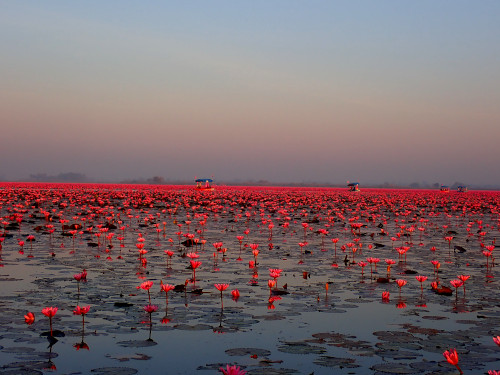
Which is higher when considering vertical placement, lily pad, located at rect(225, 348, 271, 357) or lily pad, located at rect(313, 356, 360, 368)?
lily pad, located at rect(225, 348, 271, 357)

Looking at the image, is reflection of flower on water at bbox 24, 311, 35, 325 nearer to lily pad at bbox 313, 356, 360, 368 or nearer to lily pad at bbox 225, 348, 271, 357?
lily pad at bbox 225, 348, 271, 357

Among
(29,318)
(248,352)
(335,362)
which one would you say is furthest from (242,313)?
(29,318)

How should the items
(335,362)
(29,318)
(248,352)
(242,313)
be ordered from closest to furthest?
(335,362), (248,352), (29,318), (242,313)

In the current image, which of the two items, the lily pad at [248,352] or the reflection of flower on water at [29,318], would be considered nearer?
the lily pad at [248,352]

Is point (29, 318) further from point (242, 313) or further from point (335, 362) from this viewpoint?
point (335, 362)

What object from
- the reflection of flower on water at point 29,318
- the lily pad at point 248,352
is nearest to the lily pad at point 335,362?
the lily pad at point 248,352

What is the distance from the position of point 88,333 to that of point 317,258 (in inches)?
299

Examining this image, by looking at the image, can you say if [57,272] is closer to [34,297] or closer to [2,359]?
[34,297]

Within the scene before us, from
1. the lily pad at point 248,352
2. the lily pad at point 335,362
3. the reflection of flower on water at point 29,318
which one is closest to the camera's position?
the lily pad at point 335,362

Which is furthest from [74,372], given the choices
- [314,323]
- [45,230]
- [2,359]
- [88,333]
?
[45,230]

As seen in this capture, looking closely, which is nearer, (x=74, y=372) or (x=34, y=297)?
(x=74, y=372)

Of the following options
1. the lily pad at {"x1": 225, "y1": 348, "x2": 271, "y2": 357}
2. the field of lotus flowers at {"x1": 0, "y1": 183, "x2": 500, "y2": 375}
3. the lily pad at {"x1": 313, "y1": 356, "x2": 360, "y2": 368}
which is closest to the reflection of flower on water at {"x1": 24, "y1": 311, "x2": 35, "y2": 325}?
the field of lotus flowers at {"x1": 0, "y1": 183, "x2": 500, "y2": 375}

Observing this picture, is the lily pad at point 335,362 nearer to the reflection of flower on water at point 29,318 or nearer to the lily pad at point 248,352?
the lily pad at point 248,352

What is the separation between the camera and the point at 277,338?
19.8 ft
